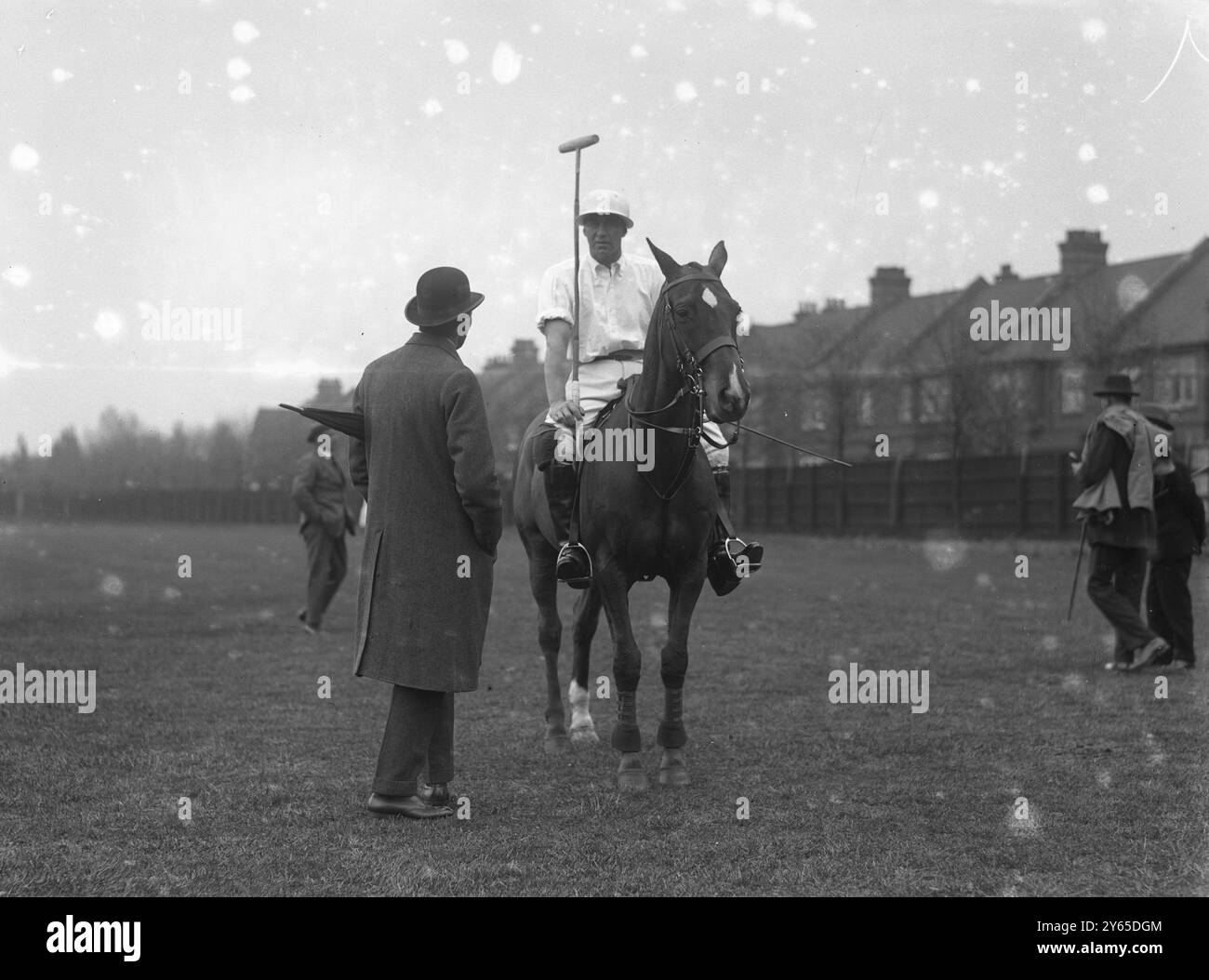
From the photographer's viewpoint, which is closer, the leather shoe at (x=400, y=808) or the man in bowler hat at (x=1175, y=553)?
the leather shoe at (x=400, y=808)

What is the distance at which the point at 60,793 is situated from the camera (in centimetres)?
686

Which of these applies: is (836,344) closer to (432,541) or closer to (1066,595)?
(1066,595)

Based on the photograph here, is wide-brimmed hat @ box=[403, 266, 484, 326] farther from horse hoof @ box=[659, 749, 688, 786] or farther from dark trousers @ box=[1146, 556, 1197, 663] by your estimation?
dark trousers @ box=[1146, 556, 1197, 663]

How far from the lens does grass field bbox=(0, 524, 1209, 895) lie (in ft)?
17.7

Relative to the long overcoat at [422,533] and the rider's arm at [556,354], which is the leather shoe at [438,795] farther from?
the rider's arm at [556,354]

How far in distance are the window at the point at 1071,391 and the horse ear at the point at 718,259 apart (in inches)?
1205

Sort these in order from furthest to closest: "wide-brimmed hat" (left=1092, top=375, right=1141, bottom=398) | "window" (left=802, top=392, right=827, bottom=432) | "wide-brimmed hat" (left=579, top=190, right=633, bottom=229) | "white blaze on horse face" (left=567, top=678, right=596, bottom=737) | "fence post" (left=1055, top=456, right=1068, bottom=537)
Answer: "window" (left=802, top=392, right=827, bottom=432)
"fence post" (left=1055, top=456, right=1068, bottom=537)
"wide-brimmed hat" (left=1092, top=375, right=1141, bottom=398)
"white blaze on horse face" (left=567, top=678, right=596, bottom=737)
"wide-brimmed hat" (left=579, top=190, right=633, bottom=229)

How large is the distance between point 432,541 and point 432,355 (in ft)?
2.89

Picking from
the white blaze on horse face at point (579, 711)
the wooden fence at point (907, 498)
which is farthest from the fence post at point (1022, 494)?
the white blaze on horse face at point (579, 711)

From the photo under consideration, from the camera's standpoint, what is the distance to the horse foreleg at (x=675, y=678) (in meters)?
7.29

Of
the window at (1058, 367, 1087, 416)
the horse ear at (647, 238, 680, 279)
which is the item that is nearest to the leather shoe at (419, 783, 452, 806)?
the horse ear at (647, 238, 680, 279)

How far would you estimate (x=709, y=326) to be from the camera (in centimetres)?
670

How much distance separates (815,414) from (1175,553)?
1130 inches

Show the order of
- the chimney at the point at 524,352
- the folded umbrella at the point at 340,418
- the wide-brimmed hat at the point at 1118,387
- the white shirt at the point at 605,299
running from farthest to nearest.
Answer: the chimney at the point at 524,352 < the wide-brimmed hat at the point at 1118,387 < the white shirt at the point at 605,299 < the folded umbrella at the point at 340,418
